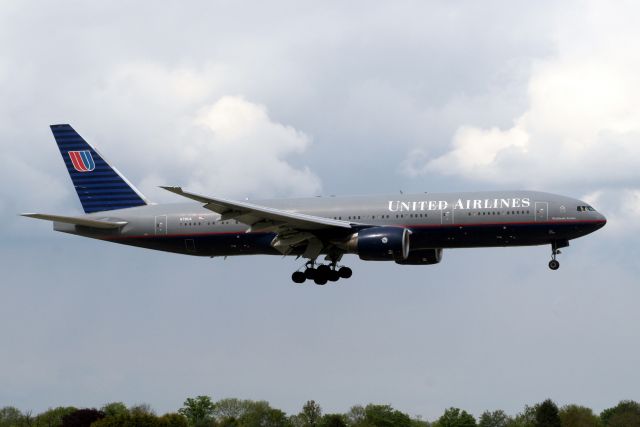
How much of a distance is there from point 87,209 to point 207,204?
16.3m

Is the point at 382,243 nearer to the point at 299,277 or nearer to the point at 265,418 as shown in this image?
the point at 299,277

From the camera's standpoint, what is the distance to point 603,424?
529 feet

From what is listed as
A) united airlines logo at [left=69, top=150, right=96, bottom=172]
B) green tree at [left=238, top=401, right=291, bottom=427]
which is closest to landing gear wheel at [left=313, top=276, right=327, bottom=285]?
united airlines logo at [left=69, top=150, right=96, bottom=172]

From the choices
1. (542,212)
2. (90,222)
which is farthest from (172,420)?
(542,212)

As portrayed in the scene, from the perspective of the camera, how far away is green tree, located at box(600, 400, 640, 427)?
5689 inches

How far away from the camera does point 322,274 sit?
225ft

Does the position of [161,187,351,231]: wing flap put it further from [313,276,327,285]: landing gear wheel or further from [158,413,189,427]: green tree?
[158,413,189,427]: green tree

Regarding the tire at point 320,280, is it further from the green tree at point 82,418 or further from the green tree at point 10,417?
the green tree at point 10,417

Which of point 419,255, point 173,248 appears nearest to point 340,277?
point 419,255

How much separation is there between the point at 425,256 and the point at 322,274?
663 centimetres

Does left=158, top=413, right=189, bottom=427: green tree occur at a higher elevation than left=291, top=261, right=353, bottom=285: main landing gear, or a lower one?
lower

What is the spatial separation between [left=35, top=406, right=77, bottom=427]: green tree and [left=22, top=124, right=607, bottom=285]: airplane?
76.0 meters

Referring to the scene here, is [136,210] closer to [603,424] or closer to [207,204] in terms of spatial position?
[207,204]

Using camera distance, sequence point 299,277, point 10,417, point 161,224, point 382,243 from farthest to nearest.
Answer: point 10,417, point 161,224, point 299,277, point 382,243
